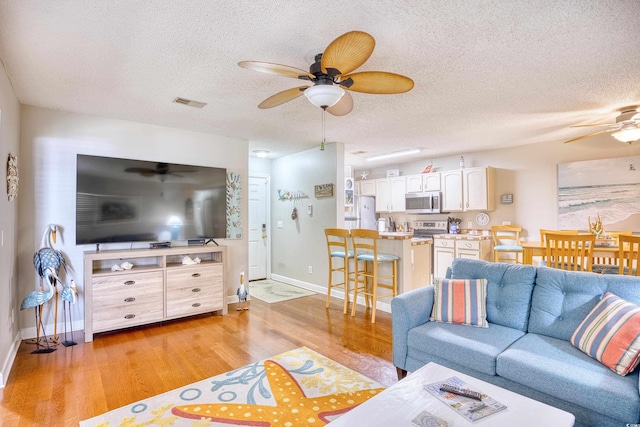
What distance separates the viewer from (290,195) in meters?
6.00

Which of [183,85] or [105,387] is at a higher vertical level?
[183,85]

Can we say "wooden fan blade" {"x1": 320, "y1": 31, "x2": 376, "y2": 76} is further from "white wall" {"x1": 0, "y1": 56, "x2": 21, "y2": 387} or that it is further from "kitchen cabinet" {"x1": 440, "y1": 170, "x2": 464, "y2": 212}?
"kitchen cabinet" {"x1": 440, "y1": 170, "x2": 464, "y2": 212}

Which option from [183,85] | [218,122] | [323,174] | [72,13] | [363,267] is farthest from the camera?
[323,174]

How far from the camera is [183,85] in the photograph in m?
2.88

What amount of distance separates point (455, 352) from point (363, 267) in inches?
98.4

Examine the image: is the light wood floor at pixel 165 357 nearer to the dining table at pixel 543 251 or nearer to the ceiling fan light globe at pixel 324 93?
the dining table at pixel 543 251

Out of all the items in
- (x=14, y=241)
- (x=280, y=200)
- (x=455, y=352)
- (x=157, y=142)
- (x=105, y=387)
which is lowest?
(x=105, y=387)

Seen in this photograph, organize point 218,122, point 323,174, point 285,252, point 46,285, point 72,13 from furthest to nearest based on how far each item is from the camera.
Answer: point 285,252, point 323,174, point 218,122, point 46,285, point 72,13

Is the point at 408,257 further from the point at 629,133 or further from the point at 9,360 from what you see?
the point at 9,360

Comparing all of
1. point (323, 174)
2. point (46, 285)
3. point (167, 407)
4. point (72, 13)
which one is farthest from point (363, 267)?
point (72, 13)

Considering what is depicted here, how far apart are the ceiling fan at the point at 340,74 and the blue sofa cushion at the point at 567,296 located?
1.67 meters

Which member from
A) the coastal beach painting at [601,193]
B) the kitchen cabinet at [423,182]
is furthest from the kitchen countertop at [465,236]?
the coastal beach painting at [601,193]

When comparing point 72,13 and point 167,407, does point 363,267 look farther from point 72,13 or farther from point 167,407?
point 72,13

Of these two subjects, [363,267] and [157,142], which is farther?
[363,267]
